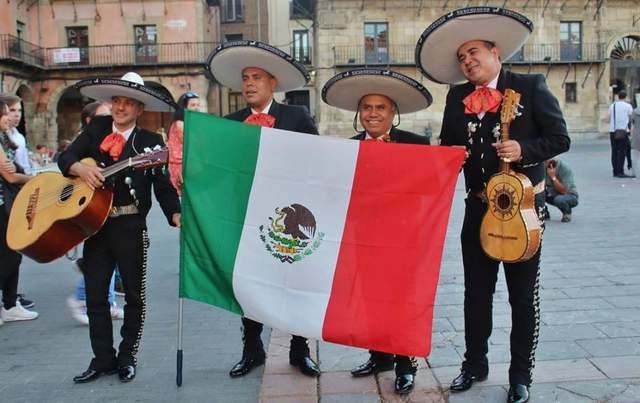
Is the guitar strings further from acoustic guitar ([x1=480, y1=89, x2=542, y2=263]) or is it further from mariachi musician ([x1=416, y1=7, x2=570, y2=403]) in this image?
acoustic guitar ([x1=480, y1=89, x2=542, y2=263])

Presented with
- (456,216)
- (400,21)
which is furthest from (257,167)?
(400,21)

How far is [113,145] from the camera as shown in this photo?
3943mm

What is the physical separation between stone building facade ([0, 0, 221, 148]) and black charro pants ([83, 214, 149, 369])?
32509 millimetres

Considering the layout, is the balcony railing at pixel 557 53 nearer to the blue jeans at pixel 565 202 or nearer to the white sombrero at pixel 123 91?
the blue jeans at pixel 565 202

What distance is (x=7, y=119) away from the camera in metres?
5.35

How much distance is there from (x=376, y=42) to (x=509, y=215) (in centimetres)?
3367

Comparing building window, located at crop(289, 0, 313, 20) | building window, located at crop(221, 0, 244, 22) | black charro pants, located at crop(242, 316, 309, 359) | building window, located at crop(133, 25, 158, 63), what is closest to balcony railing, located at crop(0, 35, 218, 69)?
building window, located at crop(133, 25, 158, 63)

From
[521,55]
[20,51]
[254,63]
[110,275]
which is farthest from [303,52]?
[110,275]

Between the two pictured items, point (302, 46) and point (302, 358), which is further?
point (302, 46)

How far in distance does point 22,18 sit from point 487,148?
3771 centimetres

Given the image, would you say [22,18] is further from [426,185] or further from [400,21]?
[426,185]

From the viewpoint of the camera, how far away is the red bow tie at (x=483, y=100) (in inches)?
130

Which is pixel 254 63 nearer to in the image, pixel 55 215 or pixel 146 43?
pixel 55 215

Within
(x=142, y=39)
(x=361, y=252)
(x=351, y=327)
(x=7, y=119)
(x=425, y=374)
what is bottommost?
(x=425, y=374)
